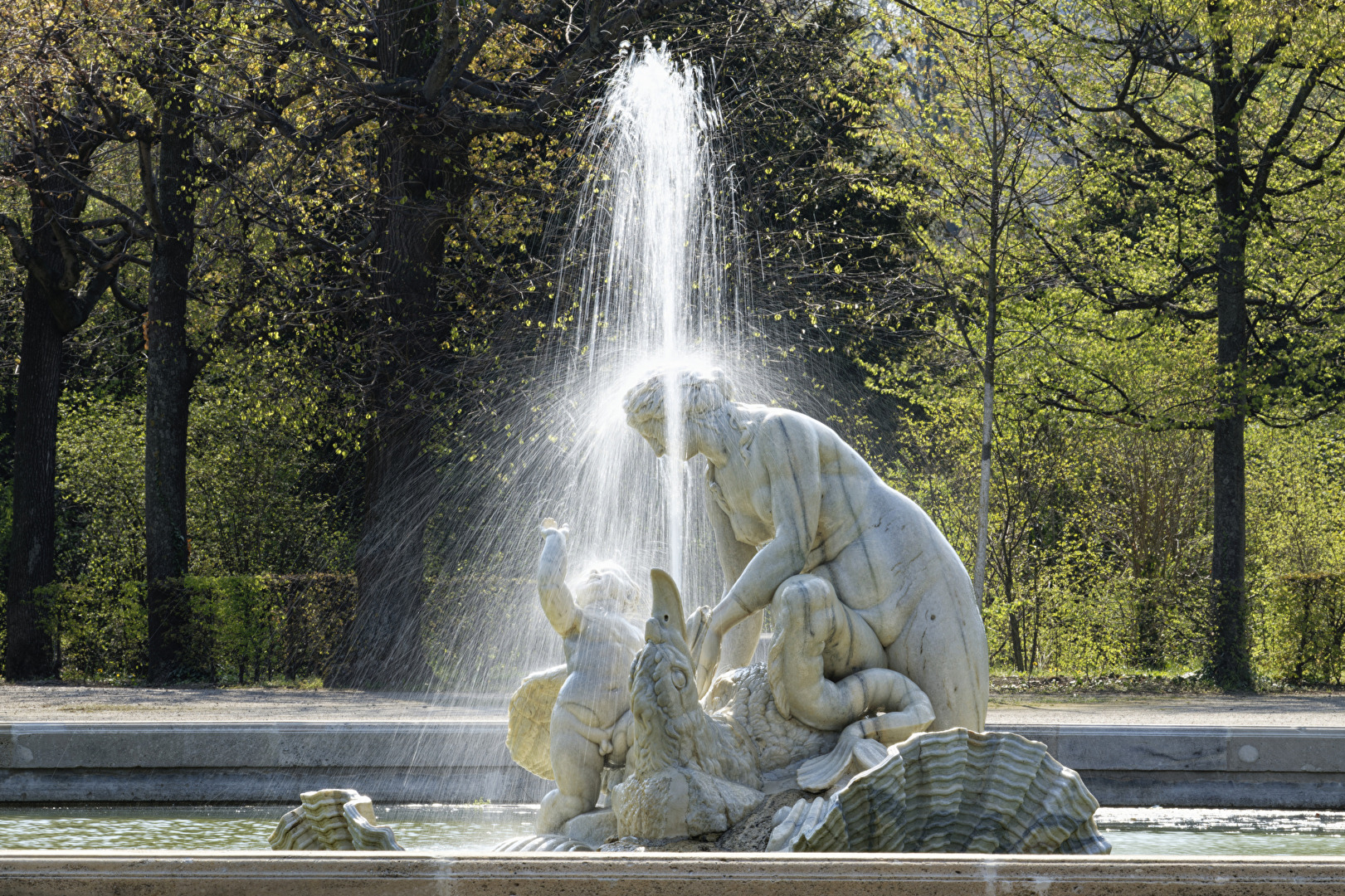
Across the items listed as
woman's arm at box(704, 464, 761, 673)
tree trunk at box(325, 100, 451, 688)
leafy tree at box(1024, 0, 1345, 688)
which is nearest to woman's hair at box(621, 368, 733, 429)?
woman's arm at box(704, 464, 761, 673)

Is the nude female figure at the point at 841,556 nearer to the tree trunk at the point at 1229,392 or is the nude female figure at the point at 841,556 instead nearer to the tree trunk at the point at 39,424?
the tree trunk at the point at 1229,392

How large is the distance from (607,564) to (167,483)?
13768mm

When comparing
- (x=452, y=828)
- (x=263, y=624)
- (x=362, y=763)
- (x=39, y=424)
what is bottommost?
(x=452, y=828)

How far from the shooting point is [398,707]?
11938 millimetres

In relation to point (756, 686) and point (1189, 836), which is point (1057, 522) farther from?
point (756, 686)

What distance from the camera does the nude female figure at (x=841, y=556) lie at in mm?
5105

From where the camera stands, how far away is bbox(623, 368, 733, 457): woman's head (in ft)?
16.9

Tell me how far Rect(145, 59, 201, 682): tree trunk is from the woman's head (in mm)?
13344

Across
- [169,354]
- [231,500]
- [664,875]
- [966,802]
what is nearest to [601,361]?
[169,354]

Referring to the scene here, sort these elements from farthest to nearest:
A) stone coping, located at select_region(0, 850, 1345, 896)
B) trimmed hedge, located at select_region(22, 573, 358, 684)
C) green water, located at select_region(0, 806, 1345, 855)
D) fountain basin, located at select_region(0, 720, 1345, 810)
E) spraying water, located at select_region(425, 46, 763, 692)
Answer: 1. trimmed hedge, located at select_region(22, 573, 358, 684)
2. spraying water, located at select_region(425, 46, 763, 692)
3. fountain basin, located at select_region(0, 720, 1345, 810)
4. green water, located at select_region(0, 806, 1345, 855)
5. stone coping, located at select_region(0, 850, 1345, 896)

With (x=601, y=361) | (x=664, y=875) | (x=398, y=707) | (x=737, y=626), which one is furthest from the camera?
(x=601, y=361)

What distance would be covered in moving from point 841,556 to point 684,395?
860mm

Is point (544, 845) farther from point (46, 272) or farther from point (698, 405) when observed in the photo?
point (46, 272)

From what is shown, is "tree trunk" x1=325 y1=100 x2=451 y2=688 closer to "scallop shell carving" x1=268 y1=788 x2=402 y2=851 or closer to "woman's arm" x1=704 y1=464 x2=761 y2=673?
"woman's arm" x1=704 y1=464 x2=761 y2=673
